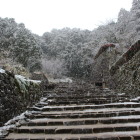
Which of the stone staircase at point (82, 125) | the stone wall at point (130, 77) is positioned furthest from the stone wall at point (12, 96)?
the stone wall at point (130, 77)

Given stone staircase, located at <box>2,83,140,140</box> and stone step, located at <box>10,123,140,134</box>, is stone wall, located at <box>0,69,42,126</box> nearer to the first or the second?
stone staircase, located at <box>2,83,140,140</box>

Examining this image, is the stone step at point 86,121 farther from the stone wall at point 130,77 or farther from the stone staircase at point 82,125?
the stone wall at point 130,77

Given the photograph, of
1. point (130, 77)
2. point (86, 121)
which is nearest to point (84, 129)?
point (86, 121)

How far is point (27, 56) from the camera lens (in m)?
21.3

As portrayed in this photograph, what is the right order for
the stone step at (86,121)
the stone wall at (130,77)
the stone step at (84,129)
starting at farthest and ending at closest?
the stone wall at (130,77) < the stone step at (86,121) < the stone step at (84,129)

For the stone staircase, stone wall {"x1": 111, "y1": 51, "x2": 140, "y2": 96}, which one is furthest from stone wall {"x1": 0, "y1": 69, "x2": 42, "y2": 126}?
stone wall {"x1": 111, "y1": 51, "x2": 140, "y2": 96}

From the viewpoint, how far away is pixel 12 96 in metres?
5.27

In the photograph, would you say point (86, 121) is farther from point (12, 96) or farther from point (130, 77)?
point (130, 77)

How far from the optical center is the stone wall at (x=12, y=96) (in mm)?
4723

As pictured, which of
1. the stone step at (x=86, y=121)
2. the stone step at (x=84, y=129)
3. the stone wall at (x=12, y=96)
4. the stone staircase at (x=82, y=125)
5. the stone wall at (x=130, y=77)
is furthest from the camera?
the stone wall at (x=130, y=77)

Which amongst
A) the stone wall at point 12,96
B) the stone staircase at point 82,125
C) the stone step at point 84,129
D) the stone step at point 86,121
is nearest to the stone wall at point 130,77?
the stone staircase at point 82,125

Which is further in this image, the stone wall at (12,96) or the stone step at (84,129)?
the stone wall at (12,96)

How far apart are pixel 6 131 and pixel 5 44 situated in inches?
758

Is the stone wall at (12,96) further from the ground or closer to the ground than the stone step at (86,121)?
further from the ground
